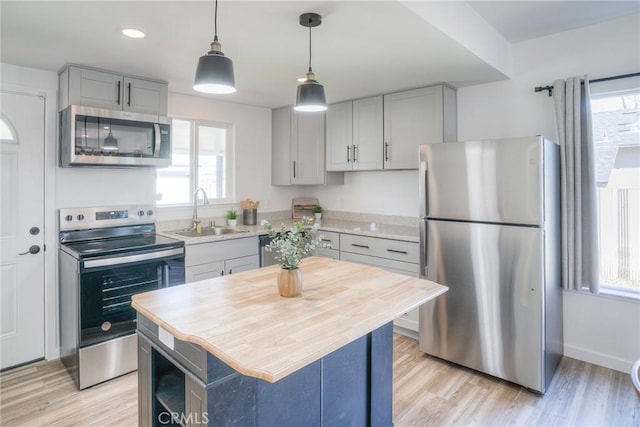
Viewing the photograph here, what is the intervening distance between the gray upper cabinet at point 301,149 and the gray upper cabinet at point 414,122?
0.89m

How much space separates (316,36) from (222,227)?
2.34 m

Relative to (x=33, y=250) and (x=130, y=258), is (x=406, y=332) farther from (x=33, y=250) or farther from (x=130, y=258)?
(x=33, y=250)

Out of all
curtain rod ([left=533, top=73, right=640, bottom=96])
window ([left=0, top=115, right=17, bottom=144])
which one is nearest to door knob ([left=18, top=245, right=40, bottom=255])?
window ([left=0, top=115, right=17, bottom=144])

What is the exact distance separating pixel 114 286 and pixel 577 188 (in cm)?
347

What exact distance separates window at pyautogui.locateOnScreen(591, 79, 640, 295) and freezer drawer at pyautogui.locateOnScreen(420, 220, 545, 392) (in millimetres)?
903

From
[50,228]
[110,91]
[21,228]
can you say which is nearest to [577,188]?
[110,91]

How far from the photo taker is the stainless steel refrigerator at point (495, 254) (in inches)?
93.7

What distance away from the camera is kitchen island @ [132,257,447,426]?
1.22 metres

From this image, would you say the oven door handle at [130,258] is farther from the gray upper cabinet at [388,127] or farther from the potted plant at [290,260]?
the gray upper cabinet at [388,127]

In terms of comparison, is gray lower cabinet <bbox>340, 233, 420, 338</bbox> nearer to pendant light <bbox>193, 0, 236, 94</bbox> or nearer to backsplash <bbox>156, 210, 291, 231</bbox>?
backsplash <bbox>156, 210, 291, 231</bbox>

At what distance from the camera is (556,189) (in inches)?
104

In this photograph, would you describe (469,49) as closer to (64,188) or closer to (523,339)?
(523,339)

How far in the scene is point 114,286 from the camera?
2.62 meters

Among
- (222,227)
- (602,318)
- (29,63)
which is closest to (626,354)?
(602,318)
